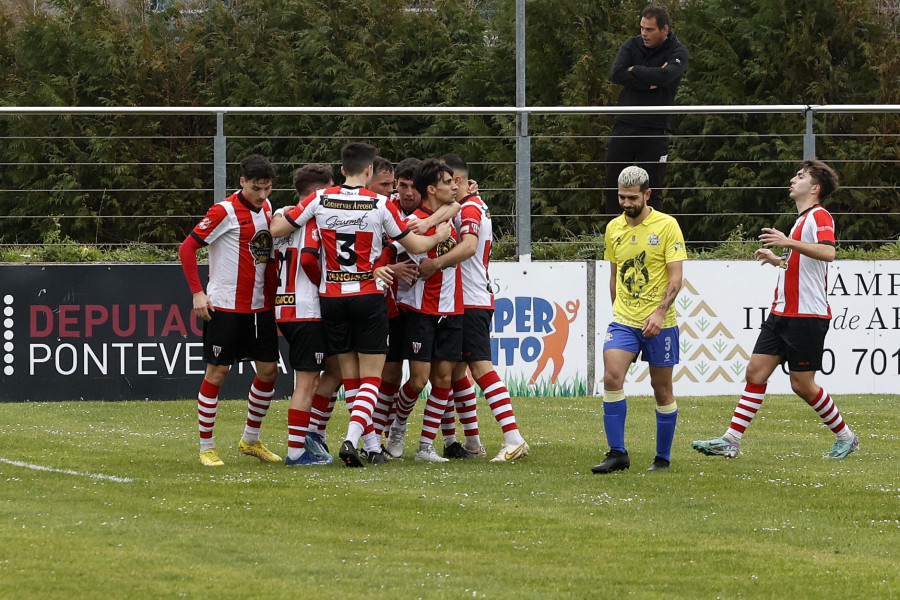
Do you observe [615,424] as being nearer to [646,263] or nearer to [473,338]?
[646,263]

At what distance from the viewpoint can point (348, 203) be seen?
341 inches

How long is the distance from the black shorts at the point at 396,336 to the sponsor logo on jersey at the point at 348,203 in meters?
1.01

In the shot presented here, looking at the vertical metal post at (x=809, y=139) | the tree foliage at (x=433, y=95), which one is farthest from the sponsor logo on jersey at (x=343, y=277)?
the vertical metal post at (x=809, y=139)

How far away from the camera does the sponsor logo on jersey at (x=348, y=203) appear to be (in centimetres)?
866

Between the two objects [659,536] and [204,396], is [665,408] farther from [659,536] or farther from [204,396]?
[204,396]

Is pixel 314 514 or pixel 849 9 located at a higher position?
pixel 849 9

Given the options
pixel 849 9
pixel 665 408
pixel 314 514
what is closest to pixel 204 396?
pixel 314 514

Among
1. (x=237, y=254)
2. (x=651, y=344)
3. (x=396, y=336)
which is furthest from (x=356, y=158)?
(x=651, y=344)

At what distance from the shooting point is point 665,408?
8.64m

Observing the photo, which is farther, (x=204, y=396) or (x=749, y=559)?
(x=204, y=396)

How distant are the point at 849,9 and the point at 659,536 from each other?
40.4ft

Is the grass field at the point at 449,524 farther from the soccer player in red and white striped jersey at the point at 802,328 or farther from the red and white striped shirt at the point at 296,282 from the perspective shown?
the red and white striped shirt at the point at 296,282

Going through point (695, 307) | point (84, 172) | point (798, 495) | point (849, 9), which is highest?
point (849, 9)

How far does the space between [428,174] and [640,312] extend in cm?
170
